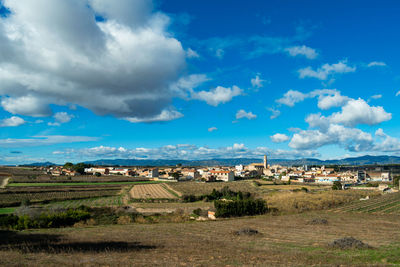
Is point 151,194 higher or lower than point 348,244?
lower

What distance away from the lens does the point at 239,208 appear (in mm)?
47125

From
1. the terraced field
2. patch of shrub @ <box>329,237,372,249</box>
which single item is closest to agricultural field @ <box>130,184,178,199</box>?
the terraced field

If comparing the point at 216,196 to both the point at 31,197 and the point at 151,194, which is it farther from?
the point at 31,197

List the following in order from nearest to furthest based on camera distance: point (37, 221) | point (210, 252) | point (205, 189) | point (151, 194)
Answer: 1. point (210, 252)
2. point (37, 221)
3. point (151, 194)
4. point (205, 189)

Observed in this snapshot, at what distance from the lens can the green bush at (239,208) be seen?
45.5 metres

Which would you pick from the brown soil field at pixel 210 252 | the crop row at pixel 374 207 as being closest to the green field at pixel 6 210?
the brown soil field at pixel 210 252

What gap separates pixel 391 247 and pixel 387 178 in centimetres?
16909

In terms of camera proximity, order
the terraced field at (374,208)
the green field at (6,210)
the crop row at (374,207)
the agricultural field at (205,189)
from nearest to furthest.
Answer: the terraced field at (374,208)
the crop row at (374,207)
the green field at (6,210)
the agricultural field at (205,189)

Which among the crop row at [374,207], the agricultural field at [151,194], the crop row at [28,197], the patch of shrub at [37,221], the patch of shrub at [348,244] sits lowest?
the agricultural field at [151,194]

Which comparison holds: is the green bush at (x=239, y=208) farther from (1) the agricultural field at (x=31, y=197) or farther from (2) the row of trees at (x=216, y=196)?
(1) the agricultural field at (x=31, y=197)

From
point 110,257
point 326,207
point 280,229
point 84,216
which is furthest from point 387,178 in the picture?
point 110,257

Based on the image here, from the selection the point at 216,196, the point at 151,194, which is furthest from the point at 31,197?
the point at 216,196

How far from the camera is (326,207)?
53.6 m

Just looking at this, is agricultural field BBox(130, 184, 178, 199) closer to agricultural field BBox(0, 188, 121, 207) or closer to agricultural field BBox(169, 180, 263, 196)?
agricultural field BBox(169, 180, 263, 196)
